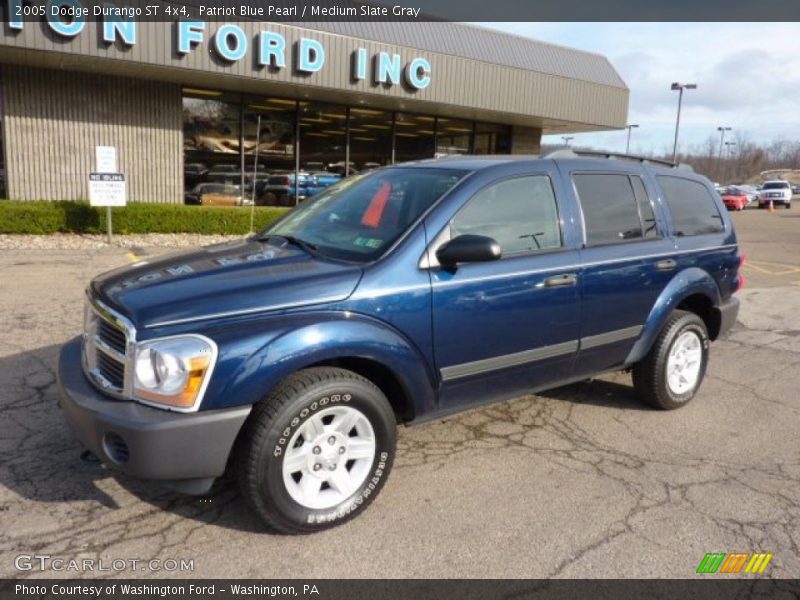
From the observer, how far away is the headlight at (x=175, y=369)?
8.89 feet

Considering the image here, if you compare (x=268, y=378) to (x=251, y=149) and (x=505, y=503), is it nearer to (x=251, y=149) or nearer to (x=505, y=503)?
(x=505, y=503)

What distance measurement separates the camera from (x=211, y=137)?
1645 centimetres

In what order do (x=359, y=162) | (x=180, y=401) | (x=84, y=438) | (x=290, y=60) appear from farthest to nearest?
1. (x=359, y=162)
2. (x=290, y=60)
3. (x=84, y=438)
4. (x=180, y=401)

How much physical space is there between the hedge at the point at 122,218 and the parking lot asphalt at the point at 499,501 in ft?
28.2

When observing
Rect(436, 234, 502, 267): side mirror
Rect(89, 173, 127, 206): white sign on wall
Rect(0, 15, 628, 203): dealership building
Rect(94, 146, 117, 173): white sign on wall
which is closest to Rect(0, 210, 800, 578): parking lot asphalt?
Rect(436, 234, 502, 267): side mirror

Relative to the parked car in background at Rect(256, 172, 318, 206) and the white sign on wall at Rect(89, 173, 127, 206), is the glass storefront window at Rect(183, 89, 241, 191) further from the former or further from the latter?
the white sign on wall at Rect(89, 173, 127, 206)

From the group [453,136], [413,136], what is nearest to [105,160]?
[413,136]

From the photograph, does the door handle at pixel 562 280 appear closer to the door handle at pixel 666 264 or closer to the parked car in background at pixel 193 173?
the door handle at pixel 666 264

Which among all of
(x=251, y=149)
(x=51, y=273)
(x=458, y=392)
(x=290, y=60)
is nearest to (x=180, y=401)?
(x=458, y=392)

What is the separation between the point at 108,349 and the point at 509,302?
2.10 meters

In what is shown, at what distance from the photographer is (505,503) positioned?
3.37m

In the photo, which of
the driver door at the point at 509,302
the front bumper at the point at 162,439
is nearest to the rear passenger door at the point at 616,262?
the driver door at the point at 509,302

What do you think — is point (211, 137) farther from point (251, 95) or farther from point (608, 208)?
point (608, 208)

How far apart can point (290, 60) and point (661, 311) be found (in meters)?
12.2
